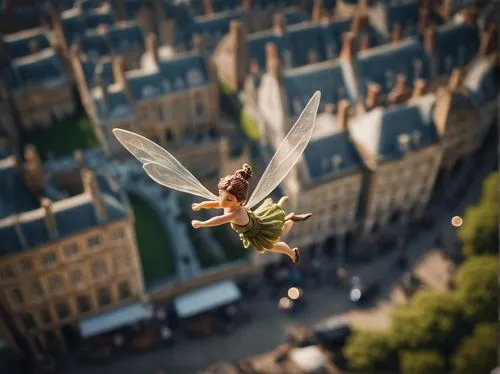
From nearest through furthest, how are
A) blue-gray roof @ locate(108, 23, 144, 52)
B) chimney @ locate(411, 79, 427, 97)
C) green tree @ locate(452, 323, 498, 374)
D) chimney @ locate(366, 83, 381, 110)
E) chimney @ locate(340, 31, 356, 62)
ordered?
green tree @ locate(452, 323, 498, 374), chimney @ locate(366, 83, 381, 110), chimney @ locate(411, 79, 427, 97), chimney @ locate(340, 31, 356, 62), blue-gray roof @ locate(108, 23, 144, 52)

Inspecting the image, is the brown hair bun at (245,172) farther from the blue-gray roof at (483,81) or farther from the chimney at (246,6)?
the chimney at (246,6)

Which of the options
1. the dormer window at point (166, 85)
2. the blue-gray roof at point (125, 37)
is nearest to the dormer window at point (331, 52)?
the dormer window at point (166, 85)

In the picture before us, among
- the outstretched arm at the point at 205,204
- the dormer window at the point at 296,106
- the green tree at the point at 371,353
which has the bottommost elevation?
the outstretched arm at the point at 205,204

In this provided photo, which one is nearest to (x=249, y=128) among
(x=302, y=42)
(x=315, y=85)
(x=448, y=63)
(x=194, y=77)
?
(x=194, y=77)

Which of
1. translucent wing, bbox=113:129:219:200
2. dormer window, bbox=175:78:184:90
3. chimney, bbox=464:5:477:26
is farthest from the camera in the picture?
chimney, bbox=464:5:477:26

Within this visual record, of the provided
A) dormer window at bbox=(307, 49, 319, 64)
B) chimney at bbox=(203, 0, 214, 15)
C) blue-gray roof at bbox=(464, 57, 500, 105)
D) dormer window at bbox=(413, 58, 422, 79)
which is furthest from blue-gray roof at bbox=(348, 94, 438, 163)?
chimney at bbox=(203, 0, 214, 15)

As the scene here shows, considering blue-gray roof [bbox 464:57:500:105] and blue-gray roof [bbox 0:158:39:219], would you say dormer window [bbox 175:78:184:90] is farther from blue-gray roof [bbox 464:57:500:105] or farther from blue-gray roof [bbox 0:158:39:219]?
blue-gray roof [bbox 464:57:500:105]
